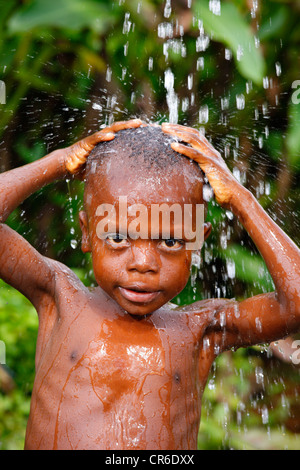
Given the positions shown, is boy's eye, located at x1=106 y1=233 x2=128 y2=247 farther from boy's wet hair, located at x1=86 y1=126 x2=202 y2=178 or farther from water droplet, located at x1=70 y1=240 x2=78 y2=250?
water droplet, located at x1=70 y1=240 x2=78 y2=250

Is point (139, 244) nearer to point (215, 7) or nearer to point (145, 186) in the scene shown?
point (145, 186)

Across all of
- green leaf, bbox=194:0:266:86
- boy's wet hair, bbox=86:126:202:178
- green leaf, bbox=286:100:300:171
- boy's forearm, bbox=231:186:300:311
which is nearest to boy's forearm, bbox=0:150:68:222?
boy's wet hair, bbox=86:126:202:178

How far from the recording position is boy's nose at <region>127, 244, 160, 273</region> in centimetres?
177

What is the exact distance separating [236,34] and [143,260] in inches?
104

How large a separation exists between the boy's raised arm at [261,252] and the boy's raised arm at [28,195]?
0.25m

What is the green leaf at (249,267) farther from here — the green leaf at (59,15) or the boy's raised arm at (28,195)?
the boy's raised arm at (28,195)

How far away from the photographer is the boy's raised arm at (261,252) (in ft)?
6.29

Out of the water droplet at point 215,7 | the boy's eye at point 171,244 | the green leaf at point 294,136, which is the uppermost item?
the water droplet at point 215,7

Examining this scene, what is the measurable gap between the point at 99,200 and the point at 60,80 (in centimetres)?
273

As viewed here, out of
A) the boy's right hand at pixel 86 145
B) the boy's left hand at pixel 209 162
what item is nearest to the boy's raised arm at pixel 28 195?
the boy's right hand at pixel 86 145

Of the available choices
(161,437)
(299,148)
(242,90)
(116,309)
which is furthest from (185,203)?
(242,90)

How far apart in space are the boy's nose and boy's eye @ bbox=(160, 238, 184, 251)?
49 millimetres

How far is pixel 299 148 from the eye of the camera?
160 inches

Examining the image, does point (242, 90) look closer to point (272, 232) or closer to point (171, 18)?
point (171, 18)
